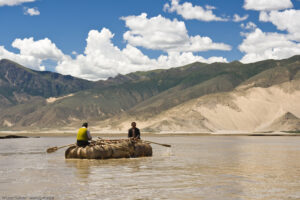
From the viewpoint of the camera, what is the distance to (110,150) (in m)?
26.8

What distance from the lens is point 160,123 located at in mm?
133000

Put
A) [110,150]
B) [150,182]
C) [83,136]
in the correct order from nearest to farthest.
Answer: [150,182]
[83,136]
[110,150]

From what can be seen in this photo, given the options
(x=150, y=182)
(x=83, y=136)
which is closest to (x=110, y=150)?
(x=83, y=136)

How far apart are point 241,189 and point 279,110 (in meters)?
123

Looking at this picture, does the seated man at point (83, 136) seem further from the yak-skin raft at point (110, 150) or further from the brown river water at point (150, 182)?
the brown river water at point (150, 182)

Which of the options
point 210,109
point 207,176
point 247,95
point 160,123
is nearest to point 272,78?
point 247,95

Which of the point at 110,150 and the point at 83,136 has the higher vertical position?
the point at 83,136

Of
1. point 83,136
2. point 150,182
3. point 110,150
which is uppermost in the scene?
point 83,136

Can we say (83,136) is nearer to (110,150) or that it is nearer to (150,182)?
(110,150)

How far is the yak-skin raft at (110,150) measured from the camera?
26109 millimetres

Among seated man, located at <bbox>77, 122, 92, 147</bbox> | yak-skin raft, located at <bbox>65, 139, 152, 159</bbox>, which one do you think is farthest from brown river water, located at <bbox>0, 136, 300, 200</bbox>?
seated man, located at <bbox>77, 122, 92, 147</bbox>

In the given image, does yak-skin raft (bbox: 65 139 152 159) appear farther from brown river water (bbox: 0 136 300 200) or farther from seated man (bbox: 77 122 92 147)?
brown river water (bbox: 0 136 300 200)

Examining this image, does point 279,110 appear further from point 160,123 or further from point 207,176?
point 207,176

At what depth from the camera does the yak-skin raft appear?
85.7 feet
